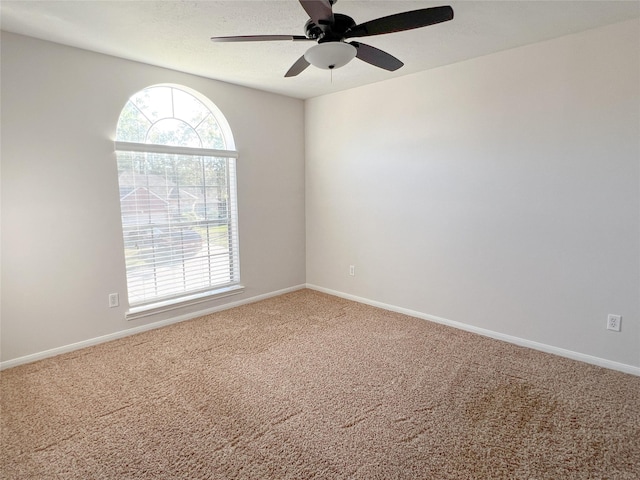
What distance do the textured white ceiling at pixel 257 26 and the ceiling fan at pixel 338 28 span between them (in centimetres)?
34

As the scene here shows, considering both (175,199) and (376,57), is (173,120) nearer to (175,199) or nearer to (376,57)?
(175,199)

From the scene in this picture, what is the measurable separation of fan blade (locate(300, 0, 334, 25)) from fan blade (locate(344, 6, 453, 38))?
0.17 meters

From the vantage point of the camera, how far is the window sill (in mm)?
3358

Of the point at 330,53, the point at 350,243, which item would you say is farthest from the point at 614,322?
the point at 330,53

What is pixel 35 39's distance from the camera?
266cm

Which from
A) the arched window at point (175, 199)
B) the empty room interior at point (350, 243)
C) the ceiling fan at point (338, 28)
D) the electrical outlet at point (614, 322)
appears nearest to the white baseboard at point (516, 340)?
the empty room interior at point (350, 243)

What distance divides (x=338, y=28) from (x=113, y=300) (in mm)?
2916

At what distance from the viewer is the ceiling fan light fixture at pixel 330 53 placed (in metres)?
1.87

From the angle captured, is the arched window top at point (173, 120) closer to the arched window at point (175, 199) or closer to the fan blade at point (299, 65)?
the arched window at point (175, 199)

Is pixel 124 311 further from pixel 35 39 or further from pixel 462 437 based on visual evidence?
pixel 462 437

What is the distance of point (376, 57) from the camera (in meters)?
2.23

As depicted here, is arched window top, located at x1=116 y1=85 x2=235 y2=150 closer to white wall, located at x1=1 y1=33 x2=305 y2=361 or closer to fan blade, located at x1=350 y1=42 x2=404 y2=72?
white wall, located at x1=1 y1=33 x2=305 y2=361

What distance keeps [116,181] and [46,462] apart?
7.14 feet

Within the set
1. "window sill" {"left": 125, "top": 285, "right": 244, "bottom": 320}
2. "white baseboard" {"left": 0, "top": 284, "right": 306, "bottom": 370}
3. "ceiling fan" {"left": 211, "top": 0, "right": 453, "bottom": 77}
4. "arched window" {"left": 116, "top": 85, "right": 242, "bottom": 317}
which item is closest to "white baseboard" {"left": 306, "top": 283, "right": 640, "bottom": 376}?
"white baseboard" {"left": 0, "top": 284, "right": 306, "bottom": 370}
